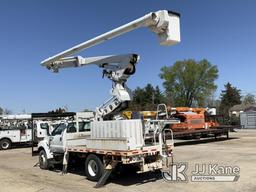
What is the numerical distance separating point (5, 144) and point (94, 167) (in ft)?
58.5

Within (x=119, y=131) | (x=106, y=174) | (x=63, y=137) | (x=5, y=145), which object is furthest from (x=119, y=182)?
(x=5, y=145)

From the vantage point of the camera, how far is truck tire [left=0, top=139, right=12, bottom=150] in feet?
90.2

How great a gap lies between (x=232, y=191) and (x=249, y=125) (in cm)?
4571

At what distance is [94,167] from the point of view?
1192 cm

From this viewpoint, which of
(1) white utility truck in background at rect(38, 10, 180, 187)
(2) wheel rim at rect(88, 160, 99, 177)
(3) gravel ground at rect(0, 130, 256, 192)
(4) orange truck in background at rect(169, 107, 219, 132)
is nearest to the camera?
(1) white utility truck in background at rect(38, 10, 180, 187)

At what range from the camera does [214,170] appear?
13.0m

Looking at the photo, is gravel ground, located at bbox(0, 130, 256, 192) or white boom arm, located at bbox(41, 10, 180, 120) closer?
white boom arm, located at bbox(41, 10, 180, 120)

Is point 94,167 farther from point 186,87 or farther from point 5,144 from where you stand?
point 186,87

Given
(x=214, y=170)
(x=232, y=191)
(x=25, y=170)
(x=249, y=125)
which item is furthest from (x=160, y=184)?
(x=249, y=125)

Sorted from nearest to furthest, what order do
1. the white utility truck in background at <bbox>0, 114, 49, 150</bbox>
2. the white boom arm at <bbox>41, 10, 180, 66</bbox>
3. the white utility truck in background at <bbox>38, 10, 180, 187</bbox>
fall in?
the white boom arm at <bbox>41, 10, 180, 66</bbox> → the white utility truck in background at <bbox>38, 10, 180, 187</bbox> → the white utility truck in background at <bbox>0, 114, 49, 150</bbox>

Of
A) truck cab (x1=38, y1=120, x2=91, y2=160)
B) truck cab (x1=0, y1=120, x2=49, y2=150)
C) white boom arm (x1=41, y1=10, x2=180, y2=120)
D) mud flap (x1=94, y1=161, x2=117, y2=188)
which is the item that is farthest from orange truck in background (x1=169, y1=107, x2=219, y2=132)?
mud flap (x1=94, y1=161, x2=117, y2=188)

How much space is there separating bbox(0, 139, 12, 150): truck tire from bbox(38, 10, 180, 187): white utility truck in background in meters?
14.9

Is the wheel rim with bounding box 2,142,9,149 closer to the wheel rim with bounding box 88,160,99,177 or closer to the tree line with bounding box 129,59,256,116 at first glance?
the wheel rim with bounding box 88,160,99,177

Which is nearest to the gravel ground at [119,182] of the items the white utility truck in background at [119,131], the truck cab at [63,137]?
the white utility truck in background at [119,131]
